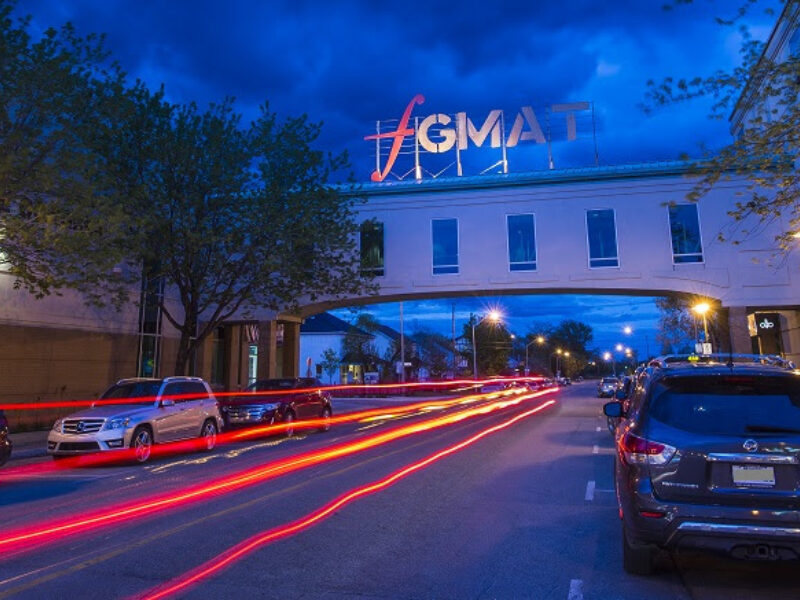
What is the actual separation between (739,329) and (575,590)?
23.4 metres

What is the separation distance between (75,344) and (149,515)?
16.9 meters

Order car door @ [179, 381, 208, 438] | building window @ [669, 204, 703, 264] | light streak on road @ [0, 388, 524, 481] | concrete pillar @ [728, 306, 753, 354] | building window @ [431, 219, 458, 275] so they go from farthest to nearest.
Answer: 1. building window @ [431, 219, 458, 275]
2. building window @ [669, 204, 703, 264]
3. concrete pillar @ [728, 306, 753, 354]
4. car door @ [179, 381, 208, 438]
5. light streak on road @ [0, 388, 524, 481]

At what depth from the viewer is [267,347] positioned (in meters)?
29.1

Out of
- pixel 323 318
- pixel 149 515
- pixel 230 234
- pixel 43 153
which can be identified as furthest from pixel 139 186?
pixel 323 318

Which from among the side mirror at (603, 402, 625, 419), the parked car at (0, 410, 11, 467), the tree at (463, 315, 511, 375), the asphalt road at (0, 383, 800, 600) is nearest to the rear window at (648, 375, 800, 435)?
the asphalt road at (0, 383, 800, 600)

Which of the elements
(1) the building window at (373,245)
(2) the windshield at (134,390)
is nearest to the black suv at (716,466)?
(2) the windshield at (134,390)

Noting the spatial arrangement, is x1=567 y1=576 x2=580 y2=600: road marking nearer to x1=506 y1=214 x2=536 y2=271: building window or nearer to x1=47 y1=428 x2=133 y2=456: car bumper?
x1=47 y1=428 x2=133 y2=456: car bumper

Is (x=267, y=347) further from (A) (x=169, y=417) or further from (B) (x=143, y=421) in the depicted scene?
(B) (x=143, y=421)

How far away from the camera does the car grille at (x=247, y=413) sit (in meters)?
17.4

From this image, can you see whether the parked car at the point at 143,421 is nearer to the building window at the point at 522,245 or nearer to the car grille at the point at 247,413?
the car grille at the point at 247,413

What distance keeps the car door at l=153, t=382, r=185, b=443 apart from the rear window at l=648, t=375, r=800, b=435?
36.4 feet

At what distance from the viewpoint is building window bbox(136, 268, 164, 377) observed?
83.9 feet

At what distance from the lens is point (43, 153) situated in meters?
13.6

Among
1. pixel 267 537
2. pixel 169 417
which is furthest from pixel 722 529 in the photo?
pixel 169 417
